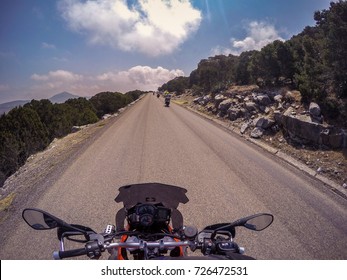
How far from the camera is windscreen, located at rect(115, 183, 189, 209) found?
3.25 metres

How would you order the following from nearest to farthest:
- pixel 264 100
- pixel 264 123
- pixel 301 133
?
pixel 301 133 → pixel 264 123 → pixel 264 100

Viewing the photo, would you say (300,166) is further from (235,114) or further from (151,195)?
(235,114)

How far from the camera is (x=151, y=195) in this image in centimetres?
337

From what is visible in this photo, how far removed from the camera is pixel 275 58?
2328 centimetres

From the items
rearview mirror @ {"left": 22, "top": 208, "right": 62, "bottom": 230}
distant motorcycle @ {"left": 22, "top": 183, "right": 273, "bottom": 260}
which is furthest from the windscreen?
rearview mirror @ {"left": 22, "top": 208, "right": 62, "bottom": 230}

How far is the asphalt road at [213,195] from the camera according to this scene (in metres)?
5.03

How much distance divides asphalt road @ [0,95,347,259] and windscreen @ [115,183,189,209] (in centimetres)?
219

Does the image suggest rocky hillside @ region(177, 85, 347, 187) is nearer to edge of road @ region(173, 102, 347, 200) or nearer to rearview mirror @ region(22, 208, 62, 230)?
edge of road @ region(173, 102, 347, 200)

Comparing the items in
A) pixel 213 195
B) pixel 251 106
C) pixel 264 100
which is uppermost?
pixel 264 100

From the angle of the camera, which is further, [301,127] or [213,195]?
[301,127]

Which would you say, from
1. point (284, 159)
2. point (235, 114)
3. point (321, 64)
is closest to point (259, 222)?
point (284, 159)

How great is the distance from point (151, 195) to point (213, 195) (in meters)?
4.05
